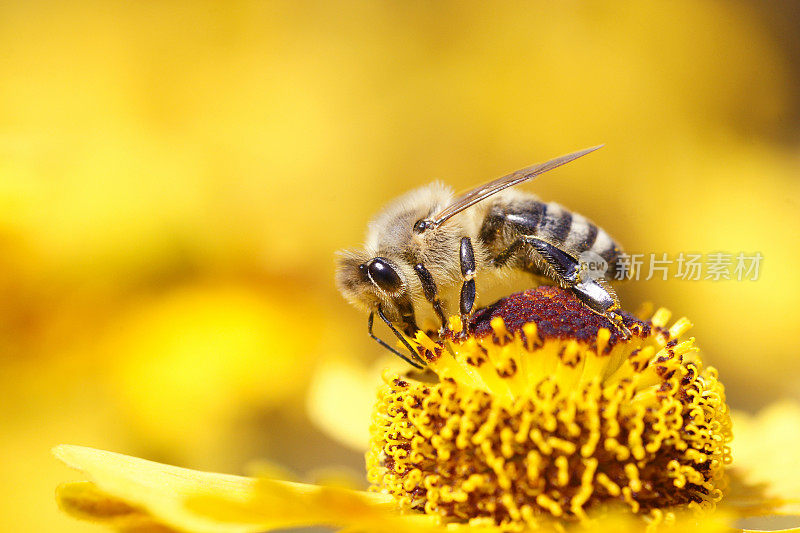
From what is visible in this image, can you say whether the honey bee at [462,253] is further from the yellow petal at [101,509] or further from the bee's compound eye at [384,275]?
the yellow petal at [101,509]

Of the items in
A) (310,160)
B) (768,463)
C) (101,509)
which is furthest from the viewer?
(310,160)

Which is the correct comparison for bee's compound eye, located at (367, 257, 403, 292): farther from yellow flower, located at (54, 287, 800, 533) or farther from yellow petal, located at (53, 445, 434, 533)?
yellow petal, located at (53, 445, 434, 533)

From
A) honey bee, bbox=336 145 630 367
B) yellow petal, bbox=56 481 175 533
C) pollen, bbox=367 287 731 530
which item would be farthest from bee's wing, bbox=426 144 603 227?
yellow petal, bbox=56 481 175 533

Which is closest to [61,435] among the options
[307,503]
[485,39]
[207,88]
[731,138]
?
[307,503]

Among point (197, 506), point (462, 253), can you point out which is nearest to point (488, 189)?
point (462, 253)

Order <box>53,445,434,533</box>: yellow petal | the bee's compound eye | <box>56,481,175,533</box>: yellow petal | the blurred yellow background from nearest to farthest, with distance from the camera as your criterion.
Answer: <box>53,445,434,533</box>: yellow petal, <box>56,481,175,533</box>: yellow petal, the bee's compound eye, the blurred yellow background

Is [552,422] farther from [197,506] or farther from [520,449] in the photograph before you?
[197,506]
